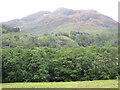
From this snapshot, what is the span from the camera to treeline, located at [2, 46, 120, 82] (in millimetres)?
47184

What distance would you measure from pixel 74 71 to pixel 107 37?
160141 mm

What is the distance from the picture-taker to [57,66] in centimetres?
5147

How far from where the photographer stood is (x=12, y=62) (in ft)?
156

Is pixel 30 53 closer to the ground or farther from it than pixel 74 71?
farther from it

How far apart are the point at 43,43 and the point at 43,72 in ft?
360

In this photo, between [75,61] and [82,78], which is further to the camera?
[75,61]

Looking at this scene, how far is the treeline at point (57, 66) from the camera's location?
155ft

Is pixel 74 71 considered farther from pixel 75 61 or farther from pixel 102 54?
pixel 102 54

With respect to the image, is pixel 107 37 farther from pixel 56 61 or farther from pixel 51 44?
pixel 56 61

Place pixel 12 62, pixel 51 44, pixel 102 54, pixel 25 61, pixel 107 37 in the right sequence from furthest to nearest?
pixel 107 37 → pixel 51 44 → pixel 102 54 → pixel 25 61 → pixel 12 62

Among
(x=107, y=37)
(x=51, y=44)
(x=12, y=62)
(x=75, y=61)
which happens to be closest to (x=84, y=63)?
(x=75, y=61)

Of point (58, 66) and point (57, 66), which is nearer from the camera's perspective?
point (57, 66)

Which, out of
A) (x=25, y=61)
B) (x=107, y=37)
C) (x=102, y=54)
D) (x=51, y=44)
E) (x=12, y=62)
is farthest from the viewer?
(x=107, y=37)

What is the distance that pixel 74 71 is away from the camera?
48.5 metres
